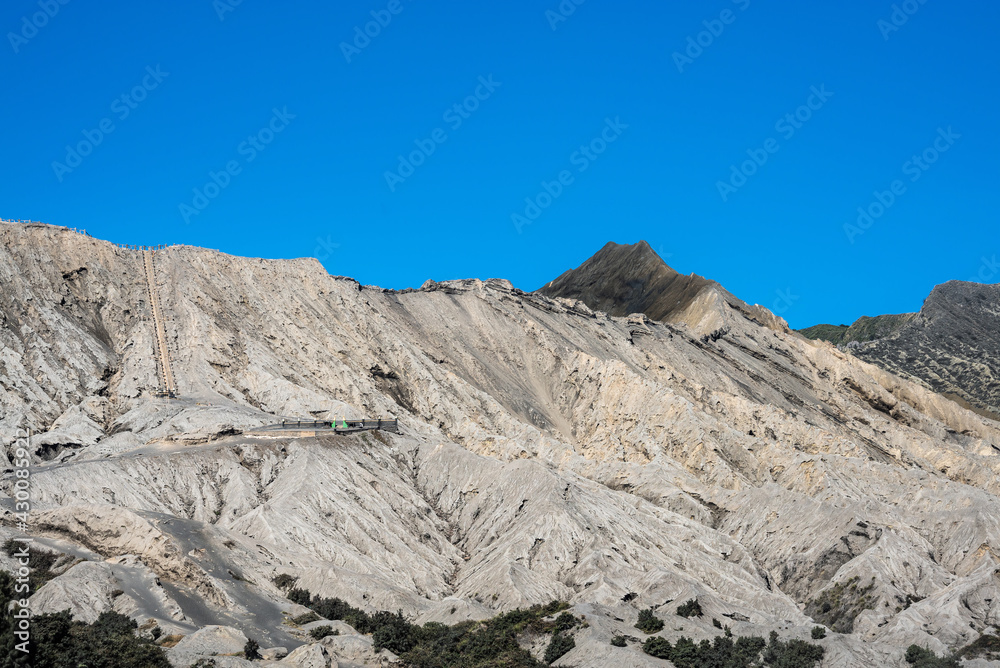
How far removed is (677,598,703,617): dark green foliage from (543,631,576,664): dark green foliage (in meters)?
7.20

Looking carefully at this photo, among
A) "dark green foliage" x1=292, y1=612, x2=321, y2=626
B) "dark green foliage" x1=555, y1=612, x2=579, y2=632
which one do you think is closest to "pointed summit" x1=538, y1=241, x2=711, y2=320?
"dark green foliage" x1=555, y1=612, x2=579, y2=632

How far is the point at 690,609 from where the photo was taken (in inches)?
2128

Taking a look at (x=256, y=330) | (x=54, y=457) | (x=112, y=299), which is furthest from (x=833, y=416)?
(x=54, y=457)

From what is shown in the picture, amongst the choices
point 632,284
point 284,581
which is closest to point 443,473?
point 284,581

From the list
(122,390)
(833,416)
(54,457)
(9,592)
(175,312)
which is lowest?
(9,592)

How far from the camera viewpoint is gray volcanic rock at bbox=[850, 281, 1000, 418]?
166 metres

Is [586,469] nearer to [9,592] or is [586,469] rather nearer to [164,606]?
[164,606]

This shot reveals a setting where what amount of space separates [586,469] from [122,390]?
3594cm

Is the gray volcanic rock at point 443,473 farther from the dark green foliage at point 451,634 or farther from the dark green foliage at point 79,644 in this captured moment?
the dark green foliage at point 79,644

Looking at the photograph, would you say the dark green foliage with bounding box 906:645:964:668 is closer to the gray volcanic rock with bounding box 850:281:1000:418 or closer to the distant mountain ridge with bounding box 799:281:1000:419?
the distant mountain ridge with bounding box 799:281:1000:419

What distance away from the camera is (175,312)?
316 ft

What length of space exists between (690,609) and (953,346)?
139 meters

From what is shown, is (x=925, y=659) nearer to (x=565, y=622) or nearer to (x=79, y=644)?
(x=565, y=622)

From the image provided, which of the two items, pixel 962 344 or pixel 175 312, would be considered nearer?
pixel 175 312
